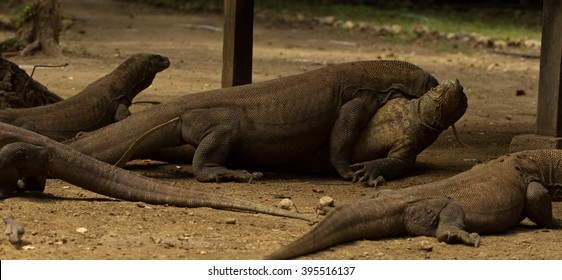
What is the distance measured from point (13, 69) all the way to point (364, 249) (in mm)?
4639

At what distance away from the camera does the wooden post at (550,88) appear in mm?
8180

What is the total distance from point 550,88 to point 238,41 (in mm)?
2823

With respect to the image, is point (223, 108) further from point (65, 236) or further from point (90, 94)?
point (65, 236)

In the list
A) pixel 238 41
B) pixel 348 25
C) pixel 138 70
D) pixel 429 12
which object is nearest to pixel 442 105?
pixel 238 41

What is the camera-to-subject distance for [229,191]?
7129 millimetres

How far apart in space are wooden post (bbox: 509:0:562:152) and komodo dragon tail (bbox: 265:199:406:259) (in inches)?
114

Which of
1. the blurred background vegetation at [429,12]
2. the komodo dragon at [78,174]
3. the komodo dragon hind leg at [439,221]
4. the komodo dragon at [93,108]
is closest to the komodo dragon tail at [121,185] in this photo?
the komodo dragon at [78,174]

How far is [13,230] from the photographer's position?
5.34 metres

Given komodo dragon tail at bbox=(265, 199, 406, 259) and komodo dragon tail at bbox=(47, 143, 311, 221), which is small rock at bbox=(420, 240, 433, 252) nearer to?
komodo dragon tail at bbox=(265, 199, 406, 259)

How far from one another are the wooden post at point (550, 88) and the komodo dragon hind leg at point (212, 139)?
7.21 feet

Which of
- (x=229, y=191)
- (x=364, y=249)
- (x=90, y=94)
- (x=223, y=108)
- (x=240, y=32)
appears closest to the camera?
(x=364, y=249)

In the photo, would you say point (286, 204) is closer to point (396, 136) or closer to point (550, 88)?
point (396, 136)

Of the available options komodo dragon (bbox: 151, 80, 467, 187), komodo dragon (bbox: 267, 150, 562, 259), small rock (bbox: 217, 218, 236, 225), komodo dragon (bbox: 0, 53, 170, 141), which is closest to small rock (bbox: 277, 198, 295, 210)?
small rock (bbox: 217, 218, 236, 225)
